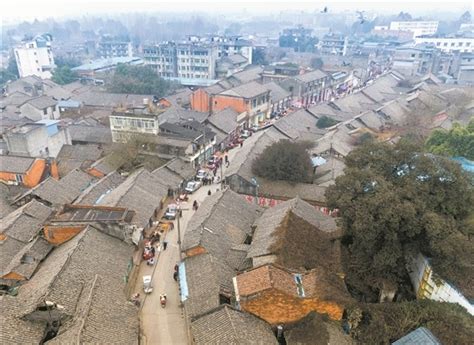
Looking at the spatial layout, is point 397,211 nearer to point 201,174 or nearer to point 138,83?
point 201,174

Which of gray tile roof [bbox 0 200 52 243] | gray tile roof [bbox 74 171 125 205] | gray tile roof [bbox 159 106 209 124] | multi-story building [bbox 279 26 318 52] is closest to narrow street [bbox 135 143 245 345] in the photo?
gray tile roof [bbox 74 171 125 205]

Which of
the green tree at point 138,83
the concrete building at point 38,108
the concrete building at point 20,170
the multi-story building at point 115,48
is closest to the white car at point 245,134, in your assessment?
the green tree at point 138,83

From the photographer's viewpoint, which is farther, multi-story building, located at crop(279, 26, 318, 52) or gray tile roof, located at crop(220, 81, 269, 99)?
multi-story building, located at crop(279, 26, 318, 52)

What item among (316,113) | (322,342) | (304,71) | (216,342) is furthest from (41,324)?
(304,71)

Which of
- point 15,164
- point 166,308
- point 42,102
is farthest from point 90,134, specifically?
point 166,308

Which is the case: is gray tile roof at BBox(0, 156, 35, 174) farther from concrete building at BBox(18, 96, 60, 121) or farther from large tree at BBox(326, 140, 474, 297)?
large tree at BBox(326, 140, 474, 297)

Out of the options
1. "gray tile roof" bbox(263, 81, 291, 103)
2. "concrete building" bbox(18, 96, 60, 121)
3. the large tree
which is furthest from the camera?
"gray tile roof" bbox(263, 81, 291, 103)
